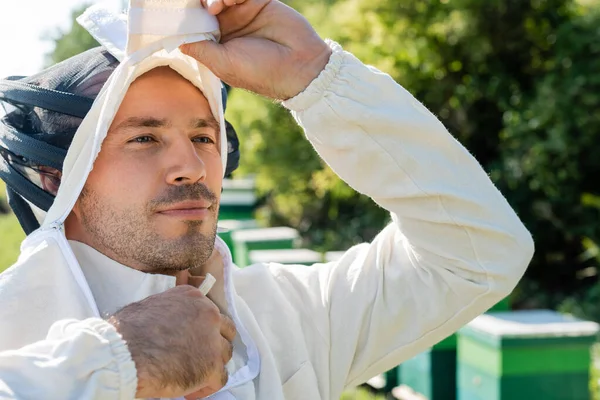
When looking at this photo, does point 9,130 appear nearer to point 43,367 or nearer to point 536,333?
point 43,367

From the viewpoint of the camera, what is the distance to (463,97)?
27.9ft

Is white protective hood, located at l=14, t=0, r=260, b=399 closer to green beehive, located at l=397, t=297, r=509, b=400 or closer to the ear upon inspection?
the ear

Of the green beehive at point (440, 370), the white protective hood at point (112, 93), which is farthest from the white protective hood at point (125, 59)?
the green beehive at point (440, 370)

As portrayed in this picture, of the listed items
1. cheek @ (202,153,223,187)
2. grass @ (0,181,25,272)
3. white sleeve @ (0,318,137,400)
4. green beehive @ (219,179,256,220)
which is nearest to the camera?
white sleeve @ (0,318,137,400)

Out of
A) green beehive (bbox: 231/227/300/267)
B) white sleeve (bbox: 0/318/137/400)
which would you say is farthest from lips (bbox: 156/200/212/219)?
green beehive (bbox: 231/227/300/267)

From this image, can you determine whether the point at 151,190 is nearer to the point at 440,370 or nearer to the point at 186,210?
the point at 186,210

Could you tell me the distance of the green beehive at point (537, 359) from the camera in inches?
151

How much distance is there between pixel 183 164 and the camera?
6.51 feet

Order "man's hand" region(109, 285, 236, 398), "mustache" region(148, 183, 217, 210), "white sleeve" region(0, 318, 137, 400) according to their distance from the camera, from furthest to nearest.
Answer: "mustache" region(148, 183, 217, 210)
"man's hand" region(109, 285, 236, 398)
"white sleeve" region(0, 318, 137, 400)

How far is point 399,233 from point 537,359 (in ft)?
6.31

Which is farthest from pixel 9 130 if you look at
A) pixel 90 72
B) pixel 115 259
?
pixel 115 259

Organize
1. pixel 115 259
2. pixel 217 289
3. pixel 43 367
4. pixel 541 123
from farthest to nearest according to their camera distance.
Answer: pixel 541 123, pixel 217 289, pixel 115 259, pixel 43 367

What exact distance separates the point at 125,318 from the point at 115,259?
456 mm

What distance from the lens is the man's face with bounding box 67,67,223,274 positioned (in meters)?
1.97
